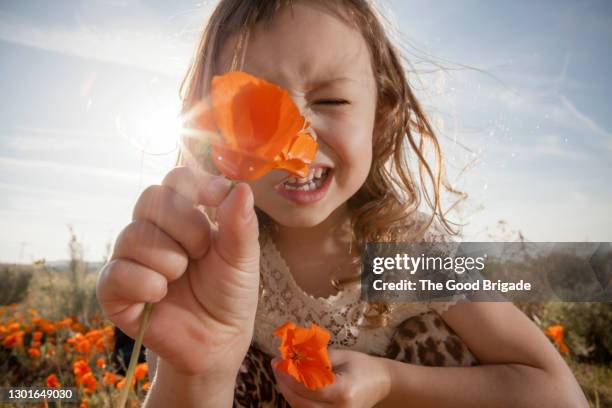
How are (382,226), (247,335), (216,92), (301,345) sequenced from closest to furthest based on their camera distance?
(216,92) → (247,335) → (301,345) → (382,226)

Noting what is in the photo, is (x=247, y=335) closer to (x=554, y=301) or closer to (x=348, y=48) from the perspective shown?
(x=348, y=48)

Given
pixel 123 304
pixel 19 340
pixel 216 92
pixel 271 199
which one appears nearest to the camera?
pixel 216 92

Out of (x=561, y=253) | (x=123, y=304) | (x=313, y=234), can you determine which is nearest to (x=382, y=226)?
(x=313, y=234)

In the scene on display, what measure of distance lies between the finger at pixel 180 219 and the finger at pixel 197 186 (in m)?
0.01

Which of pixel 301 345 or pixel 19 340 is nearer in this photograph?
pixel 301 345

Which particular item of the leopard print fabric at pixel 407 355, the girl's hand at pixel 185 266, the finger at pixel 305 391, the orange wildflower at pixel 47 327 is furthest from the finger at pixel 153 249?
the orange wildflower at pixel 47 327

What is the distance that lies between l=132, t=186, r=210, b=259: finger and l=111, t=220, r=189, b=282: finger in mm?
13

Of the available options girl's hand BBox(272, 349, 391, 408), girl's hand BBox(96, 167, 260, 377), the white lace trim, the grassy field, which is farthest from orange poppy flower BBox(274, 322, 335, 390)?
the grassy field

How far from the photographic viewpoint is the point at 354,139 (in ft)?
5.20

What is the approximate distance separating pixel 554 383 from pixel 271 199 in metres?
1.05

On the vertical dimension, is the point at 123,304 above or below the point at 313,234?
below

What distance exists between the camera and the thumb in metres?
0.70

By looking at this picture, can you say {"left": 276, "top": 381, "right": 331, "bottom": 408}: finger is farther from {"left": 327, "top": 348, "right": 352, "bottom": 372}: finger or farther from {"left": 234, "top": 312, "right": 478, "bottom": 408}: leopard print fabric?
{"left": 234, "top": 312, "right": 478, "bottom": 408}: leopard print fabric

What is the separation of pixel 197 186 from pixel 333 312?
1.16 m
